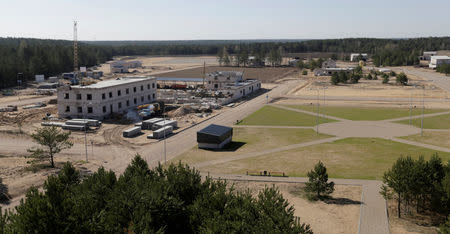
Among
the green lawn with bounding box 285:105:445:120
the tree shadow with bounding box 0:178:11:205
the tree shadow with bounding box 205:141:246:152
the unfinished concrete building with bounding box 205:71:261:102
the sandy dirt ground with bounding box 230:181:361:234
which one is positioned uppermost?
the unfinished concrete building with bounding box 205:71:261:102

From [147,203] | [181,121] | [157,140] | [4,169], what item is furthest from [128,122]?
[147,203]

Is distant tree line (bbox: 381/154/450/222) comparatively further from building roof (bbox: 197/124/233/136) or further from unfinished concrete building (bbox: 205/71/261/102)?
unfinished concrete building (bbox: 205/71/261/102)

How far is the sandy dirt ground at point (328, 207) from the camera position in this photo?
1335 inches

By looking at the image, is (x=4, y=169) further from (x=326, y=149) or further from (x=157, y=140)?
(x=326, y=149)

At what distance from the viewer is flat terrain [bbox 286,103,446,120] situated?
82812 mm

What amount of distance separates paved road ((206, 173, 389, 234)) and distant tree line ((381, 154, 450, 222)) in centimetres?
168

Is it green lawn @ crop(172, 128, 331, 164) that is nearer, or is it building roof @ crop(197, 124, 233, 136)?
green lawn @ crop(172, 128, 331, 164)

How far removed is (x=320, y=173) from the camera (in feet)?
130

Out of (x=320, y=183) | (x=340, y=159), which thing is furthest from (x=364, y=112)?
(x=320, y=183)

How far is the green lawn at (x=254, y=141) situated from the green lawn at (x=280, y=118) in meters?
5.75

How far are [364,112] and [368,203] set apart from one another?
177ft

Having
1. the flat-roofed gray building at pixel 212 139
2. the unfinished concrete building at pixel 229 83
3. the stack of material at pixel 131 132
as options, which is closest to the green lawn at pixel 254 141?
the flat-roofed gray building at pixel 212 139

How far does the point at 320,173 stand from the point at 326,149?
19475mm

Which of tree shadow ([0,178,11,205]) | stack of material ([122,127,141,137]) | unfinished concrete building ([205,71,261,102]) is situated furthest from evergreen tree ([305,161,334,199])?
unfinished concrete building ([205,71,261,102])
